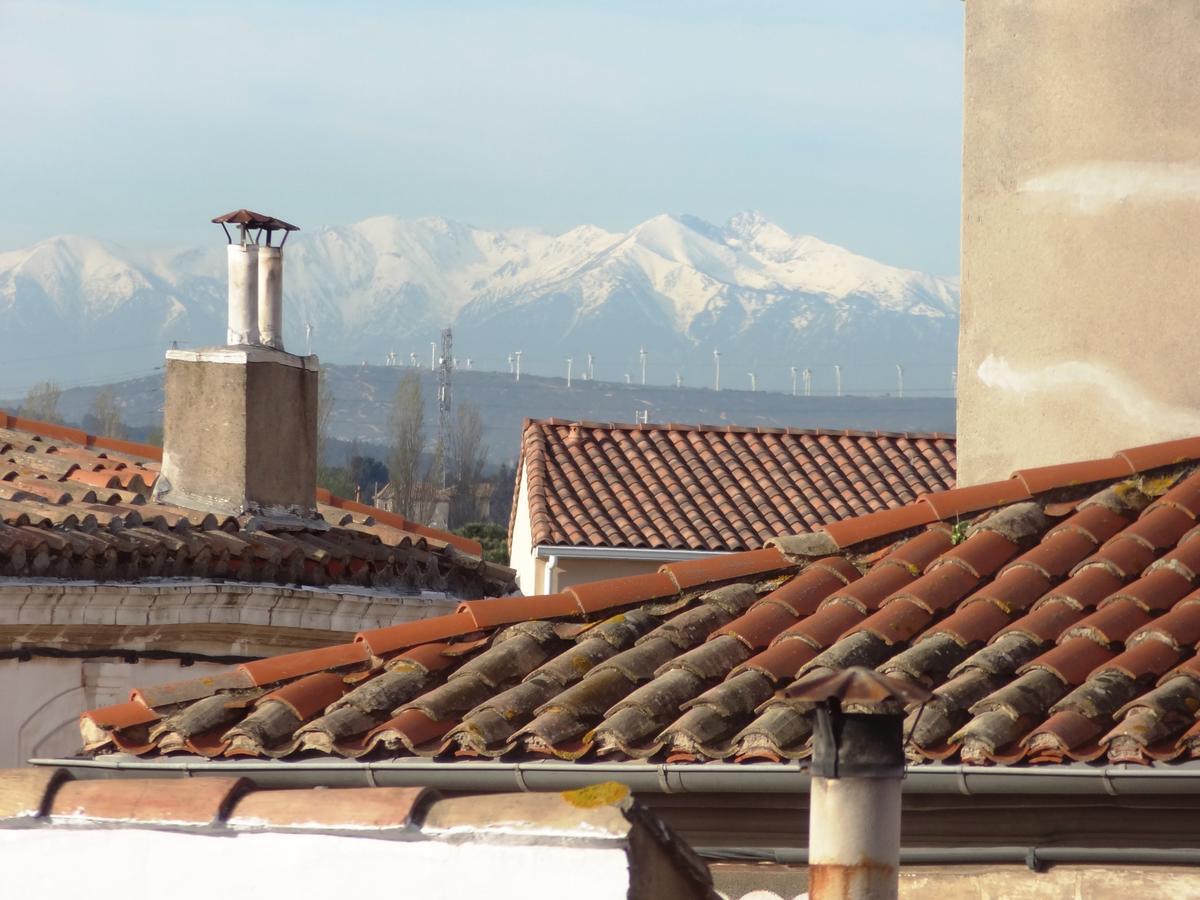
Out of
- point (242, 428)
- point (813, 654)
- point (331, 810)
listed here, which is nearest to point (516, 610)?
point (813, 654)

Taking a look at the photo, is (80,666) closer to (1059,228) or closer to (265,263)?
(265,263)

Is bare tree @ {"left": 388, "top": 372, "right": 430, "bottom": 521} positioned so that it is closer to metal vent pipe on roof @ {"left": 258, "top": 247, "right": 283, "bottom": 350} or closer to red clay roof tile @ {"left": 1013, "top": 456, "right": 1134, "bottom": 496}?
metal vent pipe on roof @ {"left": 258, "top": 247, "right": 283, "bottom": 350}

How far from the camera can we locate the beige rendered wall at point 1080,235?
8.20 m

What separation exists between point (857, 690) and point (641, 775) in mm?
1558

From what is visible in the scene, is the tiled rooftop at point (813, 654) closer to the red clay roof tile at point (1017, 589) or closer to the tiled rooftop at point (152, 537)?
the red clay roof tile at point (1017, 589)

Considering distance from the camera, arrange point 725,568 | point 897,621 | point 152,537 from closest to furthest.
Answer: point 897,621 → point 725,568 → point 152,537

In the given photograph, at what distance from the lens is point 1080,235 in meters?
8.45

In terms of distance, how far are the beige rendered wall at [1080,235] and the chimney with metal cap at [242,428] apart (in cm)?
523

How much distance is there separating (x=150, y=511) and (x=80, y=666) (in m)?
1.36

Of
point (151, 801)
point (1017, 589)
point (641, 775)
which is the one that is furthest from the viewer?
point (1017, 589)

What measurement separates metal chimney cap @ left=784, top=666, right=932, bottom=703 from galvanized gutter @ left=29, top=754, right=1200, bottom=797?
3.88ft

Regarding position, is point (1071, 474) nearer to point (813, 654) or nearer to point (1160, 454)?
point (1160, 454)

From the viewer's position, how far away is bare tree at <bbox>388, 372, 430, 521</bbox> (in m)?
82.6

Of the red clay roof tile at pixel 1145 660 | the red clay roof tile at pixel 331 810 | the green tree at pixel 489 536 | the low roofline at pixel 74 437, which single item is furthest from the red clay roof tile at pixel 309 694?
the green tree at pixel 489 536
